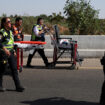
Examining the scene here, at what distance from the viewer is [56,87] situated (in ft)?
28.8

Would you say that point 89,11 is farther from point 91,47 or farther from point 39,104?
point 39,104

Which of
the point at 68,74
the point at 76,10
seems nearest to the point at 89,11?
the point at 76,10

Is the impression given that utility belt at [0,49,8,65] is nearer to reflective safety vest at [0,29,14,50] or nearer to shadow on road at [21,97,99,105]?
reflective safety vest at [0,29,14,50]

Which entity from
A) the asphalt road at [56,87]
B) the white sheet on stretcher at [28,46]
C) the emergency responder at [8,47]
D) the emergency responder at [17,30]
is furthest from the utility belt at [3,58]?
A: the emergency responder at [17,30]

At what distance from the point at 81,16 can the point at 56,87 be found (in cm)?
819

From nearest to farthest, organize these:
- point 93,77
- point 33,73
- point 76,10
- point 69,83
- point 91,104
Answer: point 91,104
point 69,83
point 93,77
point 33,73
point 76,10

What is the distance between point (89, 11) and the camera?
55.0 ft

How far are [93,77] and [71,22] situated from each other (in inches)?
286

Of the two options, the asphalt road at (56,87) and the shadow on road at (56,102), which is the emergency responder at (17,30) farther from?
the shadow on road at (56,102)

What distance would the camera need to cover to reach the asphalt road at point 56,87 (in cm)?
755

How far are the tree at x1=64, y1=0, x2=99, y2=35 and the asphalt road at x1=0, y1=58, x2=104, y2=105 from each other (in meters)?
5.43

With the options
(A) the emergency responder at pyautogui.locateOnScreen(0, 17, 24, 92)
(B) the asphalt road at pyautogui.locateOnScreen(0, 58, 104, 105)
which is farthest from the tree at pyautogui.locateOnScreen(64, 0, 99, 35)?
(A) the emergency responder at pyautogui.locateOnScreen(0, 17, 24, 92)

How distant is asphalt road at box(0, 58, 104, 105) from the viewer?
7555 millimetres

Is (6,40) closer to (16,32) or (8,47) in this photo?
(8,47)
